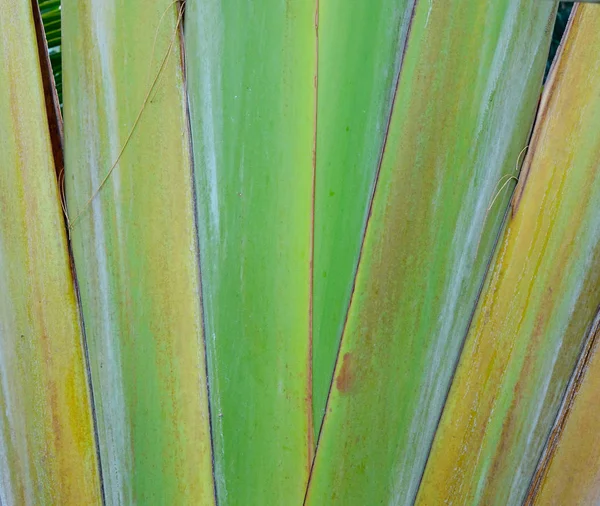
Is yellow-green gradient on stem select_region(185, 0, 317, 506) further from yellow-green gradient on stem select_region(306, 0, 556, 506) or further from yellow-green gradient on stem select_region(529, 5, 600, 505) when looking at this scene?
Answer: yellow-green gradient on stem select_region(529, 5, 600, 505)

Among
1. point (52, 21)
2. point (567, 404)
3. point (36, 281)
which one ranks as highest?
point (52, 21)

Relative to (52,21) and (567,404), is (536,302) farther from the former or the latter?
(52,21)

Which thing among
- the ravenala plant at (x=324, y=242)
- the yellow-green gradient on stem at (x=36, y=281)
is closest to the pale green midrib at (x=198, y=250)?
the ravenala plant at (x=324, y=242)

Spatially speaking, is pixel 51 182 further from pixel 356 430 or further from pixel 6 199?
pixel 356 430

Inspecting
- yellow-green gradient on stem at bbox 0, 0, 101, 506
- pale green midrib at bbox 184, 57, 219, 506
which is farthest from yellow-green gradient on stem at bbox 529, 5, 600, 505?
yellow-green gradient on stem at bbox 0, 0, 101, 506

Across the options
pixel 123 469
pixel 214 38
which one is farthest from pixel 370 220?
pixel 123 469

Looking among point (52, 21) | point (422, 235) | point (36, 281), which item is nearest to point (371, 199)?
point (422, 235)
